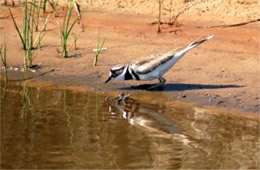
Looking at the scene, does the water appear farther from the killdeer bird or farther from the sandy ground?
the sandy ground

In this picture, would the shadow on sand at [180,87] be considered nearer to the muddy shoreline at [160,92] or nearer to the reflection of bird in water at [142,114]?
the muddy shoreline at [160,92]

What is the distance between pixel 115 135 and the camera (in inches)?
269

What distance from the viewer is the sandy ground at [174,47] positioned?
8727mm

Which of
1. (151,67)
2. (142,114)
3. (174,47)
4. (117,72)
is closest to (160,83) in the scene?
(151,67)

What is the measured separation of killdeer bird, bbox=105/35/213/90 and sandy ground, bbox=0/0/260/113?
0.22 m

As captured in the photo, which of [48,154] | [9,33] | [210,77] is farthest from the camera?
[9,33]

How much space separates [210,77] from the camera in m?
9.16

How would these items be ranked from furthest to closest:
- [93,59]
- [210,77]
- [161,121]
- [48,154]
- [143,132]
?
[93,59] < [210,77] < [161,121] < [143,132] < [48,154]

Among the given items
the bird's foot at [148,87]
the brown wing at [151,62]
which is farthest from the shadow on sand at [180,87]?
the brown wing at [151,62]

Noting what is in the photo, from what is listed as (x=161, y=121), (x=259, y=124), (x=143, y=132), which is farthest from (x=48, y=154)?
(x=259, y=124)

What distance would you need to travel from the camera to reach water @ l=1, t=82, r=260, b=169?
607cm

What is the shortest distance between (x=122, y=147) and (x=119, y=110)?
1546 mm

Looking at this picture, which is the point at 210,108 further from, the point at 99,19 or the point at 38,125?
the point at 99,19

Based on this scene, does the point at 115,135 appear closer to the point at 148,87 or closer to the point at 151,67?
the point at 151,67
